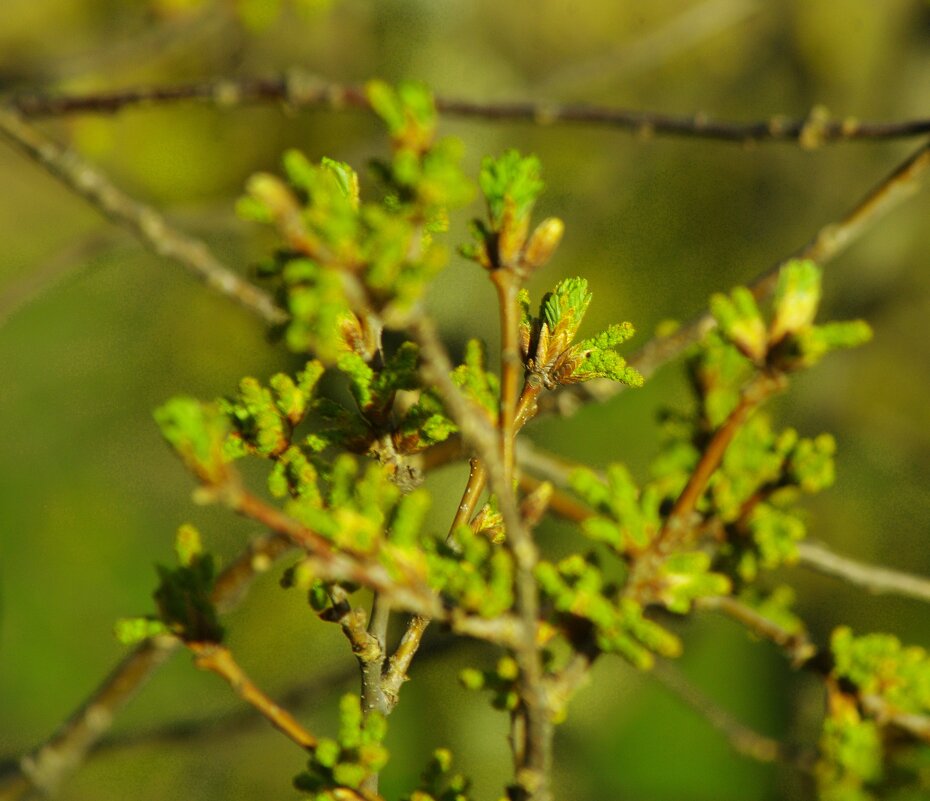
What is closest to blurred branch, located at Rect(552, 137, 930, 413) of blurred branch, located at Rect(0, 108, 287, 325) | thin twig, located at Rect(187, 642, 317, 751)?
blurred branch, located at Rect(0, 108, 287, 325)

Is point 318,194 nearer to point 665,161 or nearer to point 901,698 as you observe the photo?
point 901,698

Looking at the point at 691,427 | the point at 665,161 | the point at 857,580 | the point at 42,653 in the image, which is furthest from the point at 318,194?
the point at 665,161

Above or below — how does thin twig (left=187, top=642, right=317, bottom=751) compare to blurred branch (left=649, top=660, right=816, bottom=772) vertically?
below

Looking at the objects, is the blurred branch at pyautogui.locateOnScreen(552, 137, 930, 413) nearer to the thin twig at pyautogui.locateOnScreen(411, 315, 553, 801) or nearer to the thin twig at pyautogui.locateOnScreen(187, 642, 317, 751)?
the thin twig at pyautogui.locateOnScreen(411, 315, 553, 801)

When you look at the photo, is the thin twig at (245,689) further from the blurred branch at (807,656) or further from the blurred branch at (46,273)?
the blurred branch at (46,273)

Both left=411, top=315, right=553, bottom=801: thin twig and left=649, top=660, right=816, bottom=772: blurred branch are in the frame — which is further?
left=649, top=660, right=816, bottom=772: blurred branch

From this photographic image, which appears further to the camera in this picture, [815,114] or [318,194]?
[815,114]
